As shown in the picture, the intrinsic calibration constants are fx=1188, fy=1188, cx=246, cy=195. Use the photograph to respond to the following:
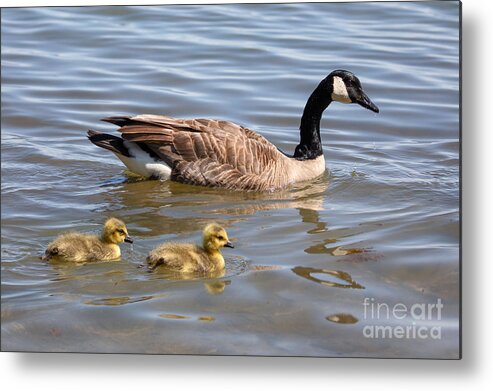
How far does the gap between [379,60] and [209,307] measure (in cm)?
212

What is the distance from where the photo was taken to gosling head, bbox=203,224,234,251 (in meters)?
6.71

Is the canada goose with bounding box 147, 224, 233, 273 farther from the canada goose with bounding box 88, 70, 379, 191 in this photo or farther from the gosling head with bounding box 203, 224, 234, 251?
the canada goose with bounding box 88, 70, 379, 191

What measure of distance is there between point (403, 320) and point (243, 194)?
2.14m

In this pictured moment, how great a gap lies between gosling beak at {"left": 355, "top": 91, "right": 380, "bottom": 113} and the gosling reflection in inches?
64.6

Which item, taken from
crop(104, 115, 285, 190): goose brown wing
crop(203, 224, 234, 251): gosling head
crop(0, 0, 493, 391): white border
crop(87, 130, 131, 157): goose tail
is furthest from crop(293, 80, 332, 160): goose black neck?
crop(0, 0, 493, 391): white border

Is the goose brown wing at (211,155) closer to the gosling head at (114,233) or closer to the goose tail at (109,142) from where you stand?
the goose tail at (109,142)

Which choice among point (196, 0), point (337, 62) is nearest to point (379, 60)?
point (337, 62)

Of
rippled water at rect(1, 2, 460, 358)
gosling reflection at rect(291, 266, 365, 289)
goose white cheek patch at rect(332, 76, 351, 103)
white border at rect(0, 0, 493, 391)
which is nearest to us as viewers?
white border at rect(0, 0, 493, 391)

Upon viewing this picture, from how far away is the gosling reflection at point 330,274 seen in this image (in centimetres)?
657

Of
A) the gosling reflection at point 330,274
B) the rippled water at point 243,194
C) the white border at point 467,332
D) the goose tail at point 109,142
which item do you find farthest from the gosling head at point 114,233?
the goose tail at point 109,142

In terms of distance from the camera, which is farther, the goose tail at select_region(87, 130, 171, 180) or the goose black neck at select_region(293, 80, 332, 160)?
the goose black neck at select_region(293, 80, 332, 160)

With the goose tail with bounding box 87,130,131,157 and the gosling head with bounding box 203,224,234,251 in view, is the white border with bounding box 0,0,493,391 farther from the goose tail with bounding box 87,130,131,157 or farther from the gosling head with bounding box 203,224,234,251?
the goose tail with bounding box 87,130,131,157

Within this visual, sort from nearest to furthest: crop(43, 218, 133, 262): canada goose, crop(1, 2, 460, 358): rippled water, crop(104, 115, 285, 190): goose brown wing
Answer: crop(1, 2, 460, 358): rippled water
crop(43, 218, 133, 262): canada goose
crop(104, 115, 285, 190): goose brown wing

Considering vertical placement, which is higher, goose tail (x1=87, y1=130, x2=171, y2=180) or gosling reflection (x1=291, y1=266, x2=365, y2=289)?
goose tail (x1=87, y1=130, x2=171, y2=180)
